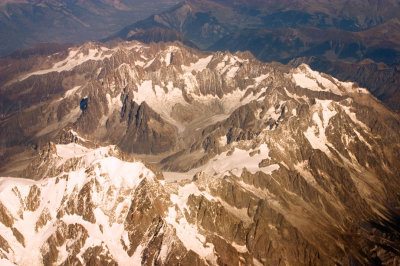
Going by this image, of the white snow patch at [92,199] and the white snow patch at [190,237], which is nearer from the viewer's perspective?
the white snow patch at [92,199]

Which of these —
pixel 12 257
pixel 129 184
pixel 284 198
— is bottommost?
pixel 284 198

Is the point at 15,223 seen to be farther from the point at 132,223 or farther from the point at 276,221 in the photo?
Answer: the point at 276,221

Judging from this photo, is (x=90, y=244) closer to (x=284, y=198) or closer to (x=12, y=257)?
(x=12, y=257)

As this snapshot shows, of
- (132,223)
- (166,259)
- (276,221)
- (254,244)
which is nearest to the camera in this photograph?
(166,259)

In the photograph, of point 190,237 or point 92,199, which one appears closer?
point 190,237

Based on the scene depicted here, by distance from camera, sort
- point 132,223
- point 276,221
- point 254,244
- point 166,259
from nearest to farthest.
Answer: point 166,259, point 132,223, point 254,244, point 276,221

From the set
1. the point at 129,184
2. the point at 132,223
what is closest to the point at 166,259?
the point at 132,223

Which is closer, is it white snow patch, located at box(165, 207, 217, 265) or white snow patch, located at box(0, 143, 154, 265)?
white snow patch, located at box(0, 143, 154, 265)

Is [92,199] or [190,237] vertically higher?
[92,199]

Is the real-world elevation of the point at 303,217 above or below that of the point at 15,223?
below

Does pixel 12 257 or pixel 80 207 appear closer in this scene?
pixel 12 257
